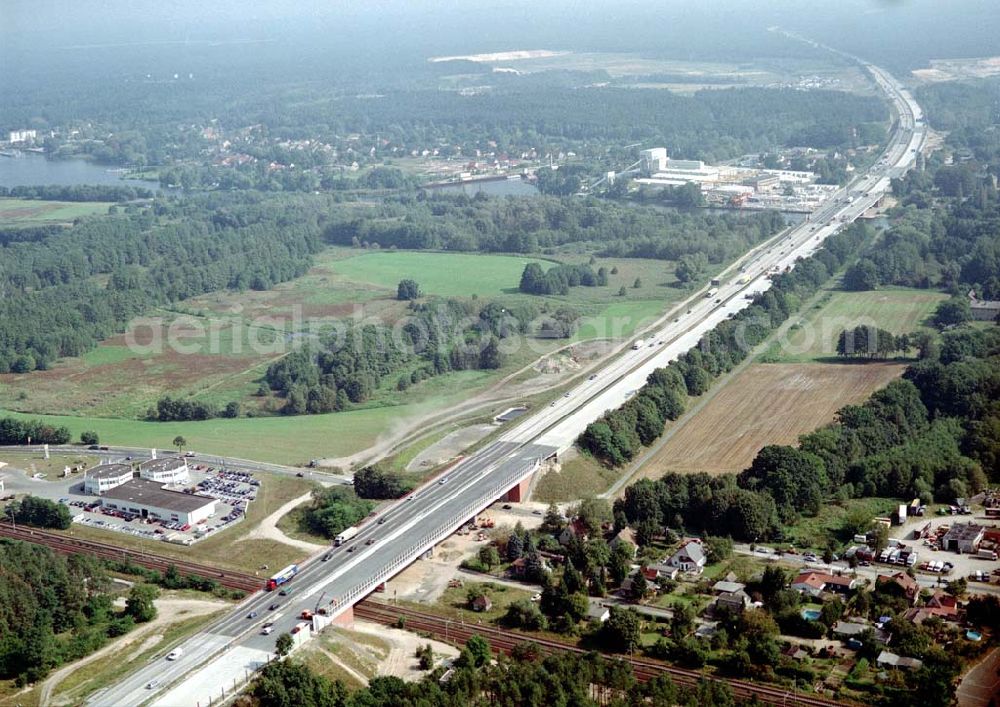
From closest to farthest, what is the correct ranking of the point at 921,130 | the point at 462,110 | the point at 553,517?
1. the point at 553,517
2. the point at 921,130
3. the point at 462,110

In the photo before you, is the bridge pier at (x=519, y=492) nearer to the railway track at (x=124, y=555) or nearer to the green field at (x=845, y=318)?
the railway track at (x=124, y=555)

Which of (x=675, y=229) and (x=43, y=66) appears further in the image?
(x=43, y=66)

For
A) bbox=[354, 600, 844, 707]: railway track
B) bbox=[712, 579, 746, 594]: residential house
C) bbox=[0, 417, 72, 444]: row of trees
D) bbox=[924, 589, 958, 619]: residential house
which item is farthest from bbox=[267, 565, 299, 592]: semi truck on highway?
bbox=[0, 417, 72, 444]: row of trees

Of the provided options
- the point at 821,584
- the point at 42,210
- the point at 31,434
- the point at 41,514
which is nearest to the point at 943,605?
the point at 821,584

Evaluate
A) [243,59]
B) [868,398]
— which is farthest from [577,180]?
[243,59]

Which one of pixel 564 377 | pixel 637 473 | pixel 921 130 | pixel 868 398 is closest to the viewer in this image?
pixel 637 473

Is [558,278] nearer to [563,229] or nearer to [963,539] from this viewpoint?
[563,229]

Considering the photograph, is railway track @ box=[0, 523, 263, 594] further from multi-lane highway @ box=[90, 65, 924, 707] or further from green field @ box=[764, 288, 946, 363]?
green field @ box=[764, 288, 946, 363]

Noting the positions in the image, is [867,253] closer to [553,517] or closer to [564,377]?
[564,377]
